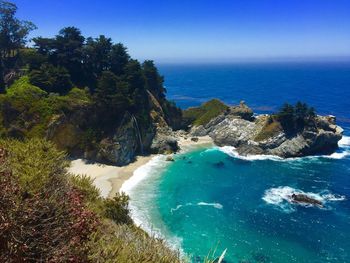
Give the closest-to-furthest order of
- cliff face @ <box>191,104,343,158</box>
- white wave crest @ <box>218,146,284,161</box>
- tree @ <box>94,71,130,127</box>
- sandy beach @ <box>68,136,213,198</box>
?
sandy beach @ <box>68,136,213,198</box>, tree @ <box>94,71,130,127</box>, white wave crest @ <box>218,146,284,161</box>, cliff face @ <box>191,104,343,158</box>

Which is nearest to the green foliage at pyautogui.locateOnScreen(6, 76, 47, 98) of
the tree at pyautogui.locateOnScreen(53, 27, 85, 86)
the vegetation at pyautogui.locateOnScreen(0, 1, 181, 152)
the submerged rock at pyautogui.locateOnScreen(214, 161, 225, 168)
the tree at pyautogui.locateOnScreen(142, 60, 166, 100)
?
the vegetation at pyautogui.locateOnScreen(0, 1, 181, 152)

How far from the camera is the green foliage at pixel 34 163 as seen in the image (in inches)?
514

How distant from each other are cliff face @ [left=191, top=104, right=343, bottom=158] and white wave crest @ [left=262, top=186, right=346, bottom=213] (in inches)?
683

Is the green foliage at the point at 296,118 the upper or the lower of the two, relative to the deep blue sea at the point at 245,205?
upper

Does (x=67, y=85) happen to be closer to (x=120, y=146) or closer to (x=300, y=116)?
(x=120, y=146)

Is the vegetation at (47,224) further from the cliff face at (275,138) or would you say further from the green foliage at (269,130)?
the green foliage at (269,130)

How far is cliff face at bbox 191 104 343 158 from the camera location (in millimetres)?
70062

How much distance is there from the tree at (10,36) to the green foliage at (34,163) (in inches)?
2304

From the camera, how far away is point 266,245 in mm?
37656

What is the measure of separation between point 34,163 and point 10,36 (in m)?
69.9

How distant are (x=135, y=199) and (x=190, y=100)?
3984 inches

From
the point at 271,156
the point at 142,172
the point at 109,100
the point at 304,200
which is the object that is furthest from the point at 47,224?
the point at 271,156

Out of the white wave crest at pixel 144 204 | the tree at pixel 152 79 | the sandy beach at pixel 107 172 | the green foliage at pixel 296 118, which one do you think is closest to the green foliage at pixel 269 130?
the green foliage at pixel 296 118

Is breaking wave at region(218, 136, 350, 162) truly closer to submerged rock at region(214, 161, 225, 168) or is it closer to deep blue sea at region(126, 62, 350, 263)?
A: deep blue sea at region(126, 62, 350, 263)
